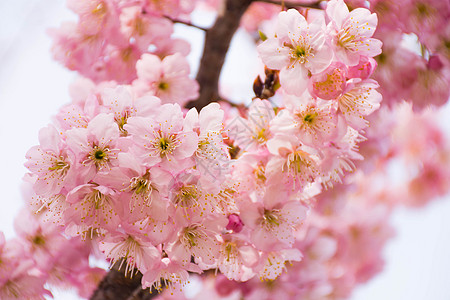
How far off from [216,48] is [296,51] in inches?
23.3

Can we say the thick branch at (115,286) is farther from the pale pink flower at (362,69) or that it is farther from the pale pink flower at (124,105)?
the pale pink flower at (362,69)

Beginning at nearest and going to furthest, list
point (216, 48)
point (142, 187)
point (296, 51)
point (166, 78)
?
1. point (142, 187)
2. point (296, 51)
3. point (166, 78)
4. point (216, 48)

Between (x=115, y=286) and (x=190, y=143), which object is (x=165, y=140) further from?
(x=115, y=286)

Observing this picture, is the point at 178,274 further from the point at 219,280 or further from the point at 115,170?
the point at 219,280

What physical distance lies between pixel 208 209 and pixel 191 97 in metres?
0.48

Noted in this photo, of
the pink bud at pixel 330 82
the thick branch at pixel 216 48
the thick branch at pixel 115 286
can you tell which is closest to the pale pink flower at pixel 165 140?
the pink bud at pixel 330 82

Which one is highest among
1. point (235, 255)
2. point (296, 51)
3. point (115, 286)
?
point (296, 51)

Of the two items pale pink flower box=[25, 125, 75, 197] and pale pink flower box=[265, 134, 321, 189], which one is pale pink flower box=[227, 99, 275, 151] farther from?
pale pink flower box=[25, 125, 75, 197]

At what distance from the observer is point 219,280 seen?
1.47 m

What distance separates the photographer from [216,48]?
1.43 metres

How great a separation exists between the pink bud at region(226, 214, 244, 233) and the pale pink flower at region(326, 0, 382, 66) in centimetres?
36

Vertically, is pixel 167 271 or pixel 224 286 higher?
pixel 167 271

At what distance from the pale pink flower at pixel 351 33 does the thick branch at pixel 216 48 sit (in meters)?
0.59

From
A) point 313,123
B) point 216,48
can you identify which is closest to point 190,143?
point 313,123
